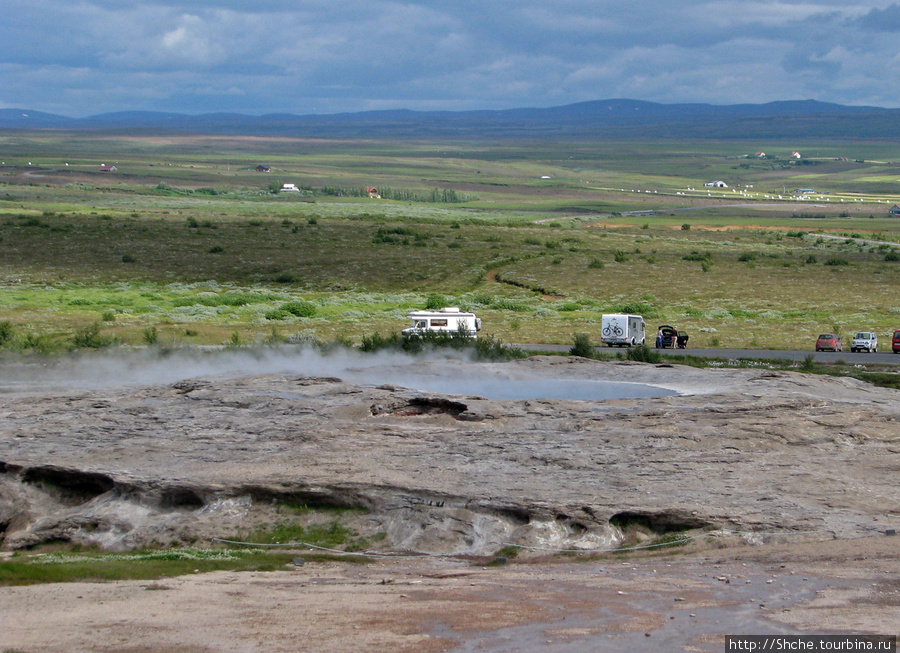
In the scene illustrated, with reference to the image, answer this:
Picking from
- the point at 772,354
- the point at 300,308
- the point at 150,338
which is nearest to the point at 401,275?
the point at 300,308

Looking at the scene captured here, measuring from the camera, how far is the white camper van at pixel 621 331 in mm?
53625

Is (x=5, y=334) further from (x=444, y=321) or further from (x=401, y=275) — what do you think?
(x=401, y=275)

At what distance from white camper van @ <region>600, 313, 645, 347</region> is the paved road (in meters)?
0.91

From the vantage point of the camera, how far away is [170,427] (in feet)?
92.2

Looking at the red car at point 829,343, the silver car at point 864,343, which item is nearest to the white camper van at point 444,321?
the red car at point 829,343

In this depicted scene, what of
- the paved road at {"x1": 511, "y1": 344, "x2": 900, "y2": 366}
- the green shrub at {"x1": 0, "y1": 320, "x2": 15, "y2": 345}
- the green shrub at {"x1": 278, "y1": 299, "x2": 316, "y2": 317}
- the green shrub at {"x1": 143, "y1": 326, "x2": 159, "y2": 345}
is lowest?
the green shrub at {"x1": 278, "y1": 299, "x2": 316, "y2": 317}

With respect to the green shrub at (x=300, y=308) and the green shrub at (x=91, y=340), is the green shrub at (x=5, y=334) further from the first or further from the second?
the green shrub at (x=300, y=308)

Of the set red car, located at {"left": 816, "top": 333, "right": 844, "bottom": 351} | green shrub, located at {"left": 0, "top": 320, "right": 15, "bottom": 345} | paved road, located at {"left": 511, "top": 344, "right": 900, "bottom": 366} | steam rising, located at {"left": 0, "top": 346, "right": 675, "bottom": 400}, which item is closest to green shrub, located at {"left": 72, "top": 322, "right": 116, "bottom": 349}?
steam rising, located at {"left": 0, "top": 346, "right": 675, "bottom": 400}

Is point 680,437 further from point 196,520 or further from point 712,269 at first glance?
point 712,269

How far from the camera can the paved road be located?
1849 inches

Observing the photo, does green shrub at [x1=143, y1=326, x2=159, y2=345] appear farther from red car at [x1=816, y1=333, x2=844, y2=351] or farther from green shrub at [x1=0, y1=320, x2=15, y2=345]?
red car at [x1=816, y1=333, x2=844, y2=351]

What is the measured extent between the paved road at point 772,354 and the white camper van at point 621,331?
91cm

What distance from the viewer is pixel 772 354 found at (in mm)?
49594

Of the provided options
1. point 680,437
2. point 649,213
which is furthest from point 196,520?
point 649,213
